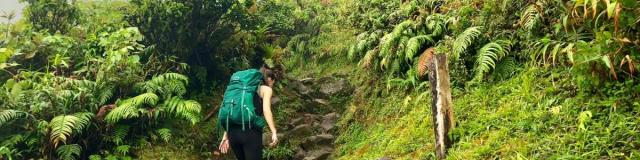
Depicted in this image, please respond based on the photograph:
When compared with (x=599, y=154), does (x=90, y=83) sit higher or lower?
higher

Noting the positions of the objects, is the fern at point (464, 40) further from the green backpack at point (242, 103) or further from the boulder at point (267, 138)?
the boulder at point (267, 138)

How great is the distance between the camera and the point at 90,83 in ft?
25.9

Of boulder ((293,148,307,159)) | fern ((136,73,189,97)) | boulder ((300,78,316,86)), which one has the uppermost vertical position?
fern ((136,73,189,97))

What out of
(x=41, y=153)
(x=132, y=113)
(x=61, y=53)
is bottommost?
(x=41, y=153)

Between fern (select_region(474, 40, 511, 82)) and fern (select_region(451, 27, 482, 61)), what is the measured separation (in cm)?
22

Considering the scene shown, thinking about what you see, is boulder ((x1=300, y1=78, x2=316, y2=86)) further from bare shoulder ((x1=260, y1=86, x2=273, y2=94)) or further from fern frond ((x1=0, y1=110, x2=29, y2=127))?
bare shoulder ((x1=260, y1=86, x2=273, y2=94))

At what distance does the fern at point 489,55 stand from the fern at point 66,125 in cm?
534

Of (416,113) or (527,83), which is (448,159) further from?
(416,113)

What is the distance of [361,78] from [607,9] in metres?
6.07

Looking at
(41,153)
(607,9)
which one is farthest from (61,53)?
(607,9)

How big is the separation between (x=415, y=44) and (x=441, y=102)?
249cm

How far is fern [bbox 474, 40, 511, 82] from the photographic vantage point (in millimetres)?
6457

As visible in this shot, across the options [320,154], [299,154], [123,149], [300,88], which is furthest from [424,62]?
[123,149]

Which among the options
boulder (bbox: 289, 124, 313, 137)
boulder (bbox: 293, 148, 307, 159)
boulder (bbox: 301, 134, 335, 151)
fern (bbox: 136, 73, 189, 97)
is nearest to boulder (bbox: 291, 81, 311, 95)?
boulder (bbox: 289, 124, 313, 137)
